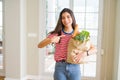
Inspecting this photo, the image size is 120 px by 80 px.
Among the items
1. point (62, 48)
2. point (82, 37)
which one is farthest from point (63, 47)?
point (82, 37)

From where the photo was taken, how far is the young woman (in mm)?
1825

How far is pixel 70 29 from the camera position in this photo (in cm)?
190

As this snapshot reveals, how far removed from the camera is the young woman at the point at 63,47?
1.83 metres

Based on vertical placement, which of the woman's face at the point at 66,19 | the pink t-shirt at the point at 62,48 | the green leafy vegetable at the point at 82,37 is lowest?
the pink t-shirt at the point at 62,48

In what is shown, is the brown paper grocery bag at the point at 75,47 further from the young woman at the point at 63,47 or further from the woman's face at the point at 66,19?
the woman's face at the point at 66,19

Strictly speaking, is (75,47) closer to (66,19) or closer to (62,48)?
(62,48)

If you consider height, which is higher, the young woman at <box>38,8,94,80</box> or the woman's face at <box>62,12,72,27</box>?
the woman's face at <box>62,12,72,27</box>

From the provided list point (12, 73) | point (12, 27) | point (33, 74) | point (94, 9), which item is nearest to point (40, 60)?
point (33, 74)

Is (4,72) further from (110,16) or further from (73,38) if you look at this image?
(73,38)

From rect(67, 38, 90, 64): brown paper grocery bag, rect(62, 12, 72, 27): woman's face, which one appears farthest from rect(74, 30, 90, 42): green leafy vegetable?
rect(62, 12, 72, 27): woman's face

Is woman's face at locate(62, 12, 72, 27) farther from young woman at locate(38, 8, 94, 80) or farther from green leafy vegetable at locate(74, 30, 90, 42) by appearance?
green leafy vegetable at locate(74, 30, 90, 42)

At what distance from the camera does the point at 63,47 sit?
1856 mm

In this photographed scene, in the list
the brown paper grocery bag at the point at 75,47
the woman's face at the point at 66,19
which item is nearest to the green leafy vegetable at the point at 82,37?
the brown paper grocery bag at the point at 75,47

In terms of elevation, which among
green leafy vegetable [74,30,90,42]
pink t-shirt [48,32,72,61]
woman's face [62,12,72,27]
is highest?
woman's face [62,12,72,27]
